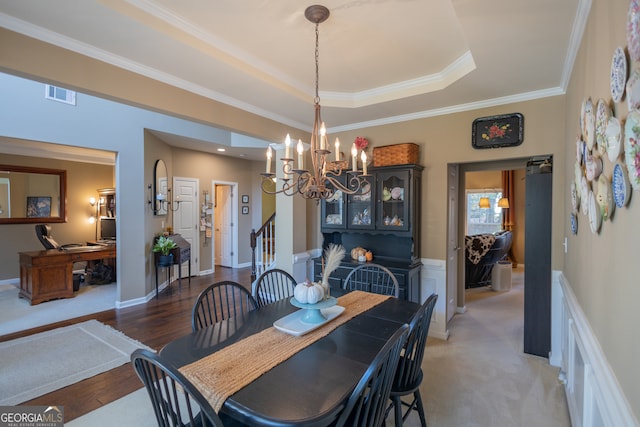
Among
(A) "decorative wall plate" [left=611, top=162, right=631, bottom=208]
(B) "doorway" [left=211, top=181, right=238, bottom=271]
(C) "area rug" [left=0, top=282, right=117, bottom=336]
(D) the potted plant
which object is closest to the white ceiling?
(A) "decorative wall plate" [left=611, top=162, right=631, bottom=208]

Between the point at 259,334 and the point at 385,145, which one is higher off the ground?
the point at 385,145

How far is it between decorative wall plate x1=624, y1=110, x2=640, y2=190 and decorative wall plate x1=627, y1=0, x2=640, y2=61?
179 millimetres

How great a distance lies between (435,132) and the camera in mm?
3615

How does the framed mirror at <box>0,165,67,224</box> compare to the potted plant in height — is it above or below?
above

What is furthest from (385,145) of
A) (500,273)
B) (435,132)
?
(500,273)

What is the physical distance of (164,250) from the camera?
515 cm

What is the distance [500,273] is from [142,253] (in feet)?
20.4

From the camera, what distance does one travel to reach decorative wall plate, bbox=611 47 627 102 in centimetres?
102

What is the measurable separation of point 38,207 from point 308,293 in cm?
727

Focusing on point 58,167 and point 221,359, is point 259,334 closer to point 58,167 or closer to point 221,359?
point 221,359

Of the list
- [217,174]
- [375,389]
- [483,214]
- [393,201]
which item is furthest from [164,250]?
[483,214]

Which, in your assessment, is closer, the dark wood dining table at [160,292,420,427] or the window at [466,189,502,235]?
the dark wood dining table at [160,292,420,427]

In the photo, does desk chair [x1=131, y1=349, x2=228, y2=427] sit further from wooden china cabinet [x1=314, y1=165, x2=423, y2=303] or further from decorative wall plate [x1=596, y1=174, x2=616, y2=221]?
wooden china cabinet [x1=314, y1=165, x2=423, y2=303]

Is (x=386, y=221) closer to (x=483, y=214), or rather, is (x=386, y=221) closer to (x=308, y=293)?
(x=308, y=293)
